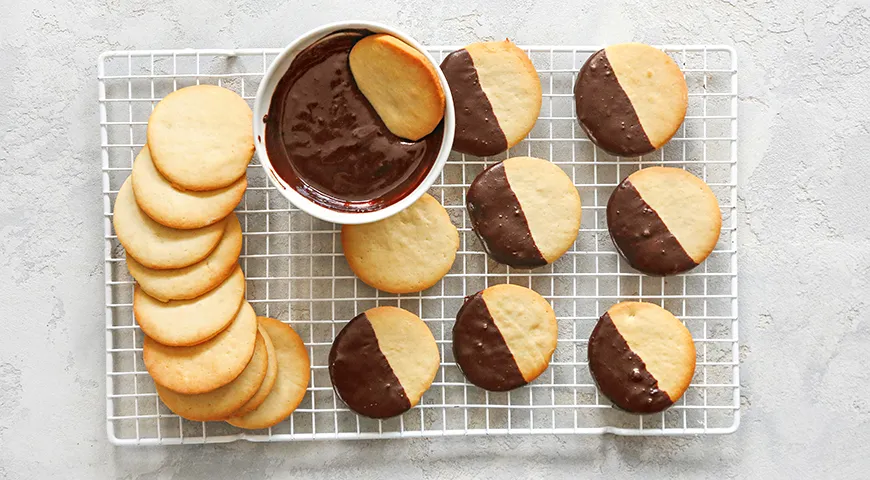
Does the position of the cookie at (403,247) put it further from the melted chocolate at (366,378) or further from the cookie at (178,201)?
the cookie at (178,201)

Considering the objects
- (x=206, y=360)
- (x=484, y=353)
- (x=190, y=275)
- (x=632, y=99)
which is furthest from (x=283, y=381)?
(x=632, y=99)

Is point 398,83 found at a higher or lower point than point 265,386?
higher

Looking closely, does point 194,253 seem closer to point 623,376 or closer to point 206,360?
point 206,360

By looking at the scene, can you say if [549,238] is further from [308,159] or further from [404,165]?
[308,159]

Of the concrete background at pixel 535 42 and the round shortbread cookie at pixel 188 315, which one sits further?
the concrete background at pixel 535 42

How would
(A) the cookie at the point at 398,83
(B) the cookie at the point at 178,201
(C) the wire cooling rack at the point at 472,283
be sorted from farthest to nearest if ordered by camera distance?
(C) the wire cooling rack at the point at 472,283 < (B) the cookie at the point at 178,201 < (A) the cookie at the point at 398,83

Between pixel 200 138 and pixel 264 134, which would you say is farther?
pixel 200 138

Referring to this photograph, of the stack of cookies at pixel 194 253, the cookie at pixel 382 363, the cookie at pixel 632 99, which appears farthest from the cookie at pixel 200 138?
the cookie at pixel 632 99
